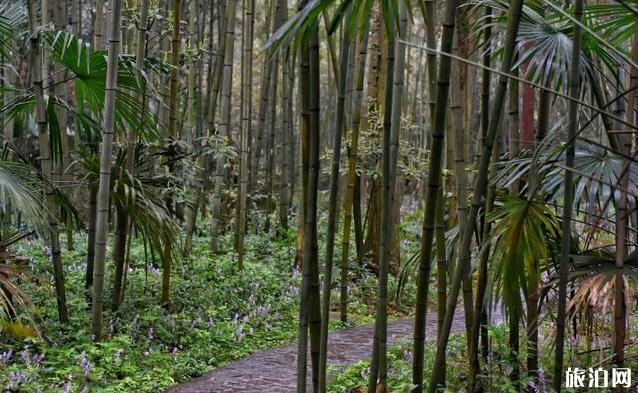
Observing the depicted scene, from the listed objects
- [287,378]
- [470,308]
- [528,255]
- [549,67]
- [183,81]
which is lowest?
[287,378]

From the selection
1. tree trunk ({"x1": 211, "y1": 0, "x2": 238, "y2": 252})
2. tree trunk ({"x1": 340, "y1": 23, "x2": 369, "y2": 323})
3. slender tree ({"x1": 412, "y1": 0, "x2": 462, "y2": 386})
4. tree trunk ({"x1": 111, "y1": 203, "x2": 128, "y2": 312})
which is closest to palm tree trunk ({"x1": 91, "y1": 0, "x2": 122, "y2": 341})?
tree trunk ({"x1": 111, "y1": 203, "x2": 128, "y2": 312})

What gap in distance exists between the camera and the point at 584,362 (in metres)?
3.78

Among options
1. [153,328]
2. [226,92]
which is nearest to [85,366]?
[153,328]

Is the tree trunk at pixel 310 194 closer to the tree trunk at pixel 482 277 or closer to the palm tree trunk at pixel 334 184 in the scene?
the palm tree trunk at pixel 334 184

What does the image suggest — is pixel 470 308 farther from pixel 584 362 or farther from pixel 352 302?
pixel 352 302

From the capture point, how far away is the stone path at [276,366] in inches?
153

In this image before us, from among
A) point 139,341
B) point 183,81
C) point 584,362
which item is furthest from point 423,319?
point 183,81

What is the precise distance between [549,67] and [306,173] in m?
1.14

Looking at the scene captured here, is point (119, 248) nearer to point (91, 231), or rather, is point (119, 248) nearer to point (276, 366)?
point (91, 231)

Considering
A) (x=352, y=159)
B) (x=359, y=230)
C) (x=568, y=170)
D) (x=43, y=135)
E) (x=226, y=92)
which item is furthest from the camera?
(x=359, y=230)

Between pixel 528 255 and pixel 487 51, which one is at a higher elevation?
pixel 487 51

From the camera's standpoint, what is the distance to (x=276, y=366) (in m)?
4.34

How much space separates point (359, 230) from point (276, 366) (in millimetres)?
2905

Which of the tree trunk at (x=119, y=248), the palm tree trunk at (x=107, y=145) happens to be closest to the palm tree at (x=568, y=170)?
the palm tree trunk at (x=107, y=145)
